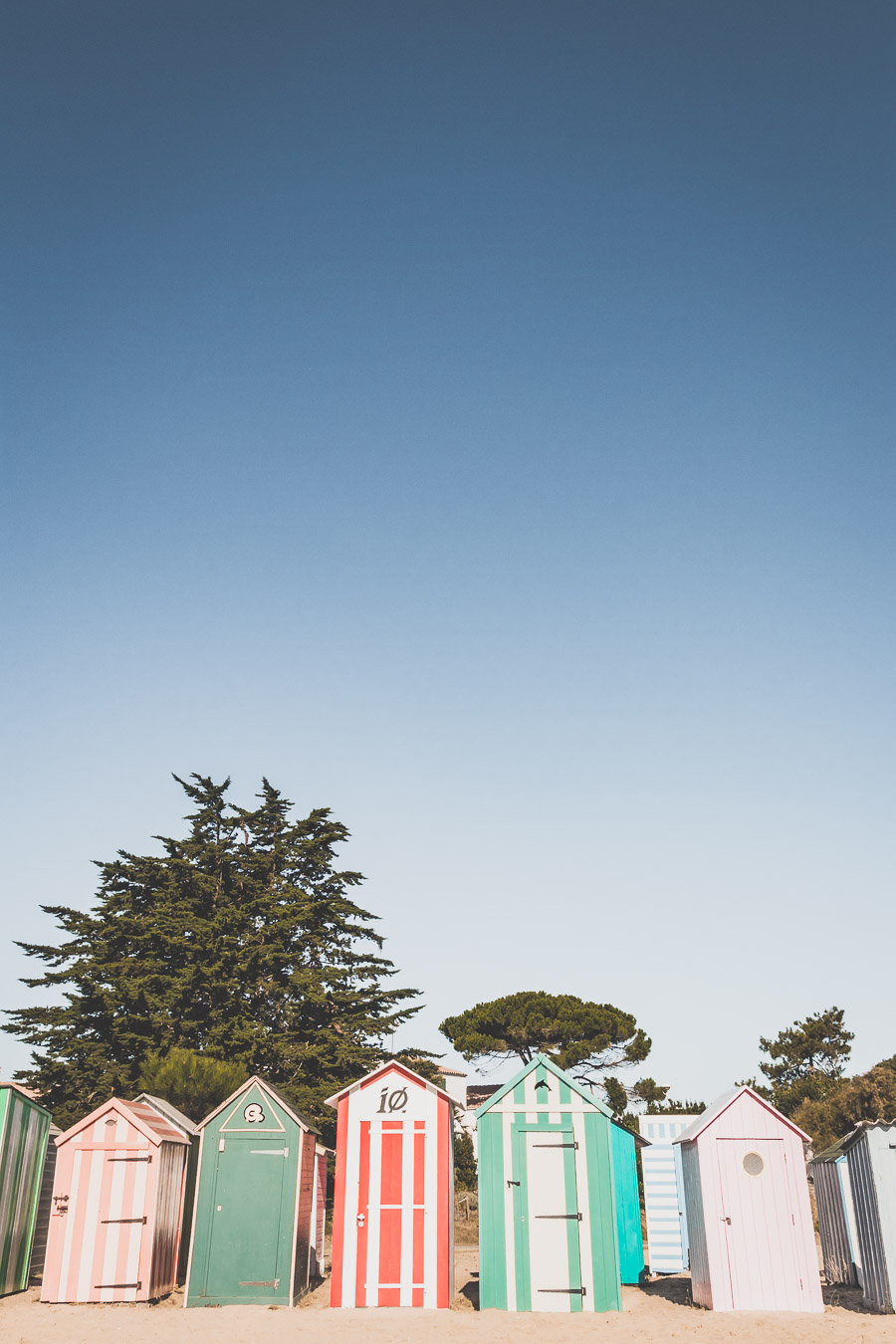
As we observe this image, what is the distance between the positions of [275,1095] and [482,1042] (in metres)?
31.5

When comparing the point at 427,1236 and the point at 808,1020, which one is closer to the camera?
the point at 427,1236

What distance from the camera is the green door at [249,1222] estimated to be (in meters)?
15.3

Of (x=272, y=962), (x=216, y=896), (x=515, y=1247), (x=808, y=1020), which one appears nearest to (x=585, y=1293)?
(x=515, y=1247)

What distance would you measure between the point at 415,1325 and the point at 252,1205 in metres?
3.47

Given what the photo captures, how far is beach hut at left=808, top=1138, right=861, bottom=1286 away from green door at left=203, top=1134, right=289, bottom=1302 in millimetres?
9384

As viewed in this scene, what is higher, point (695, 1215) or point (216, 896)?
point (216, 896)

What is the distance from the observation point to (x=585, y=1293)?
585 inches

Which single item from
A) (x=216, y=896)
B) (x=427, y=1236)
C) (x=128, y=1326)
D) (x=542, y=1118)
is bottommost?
(x=128, y=1326)

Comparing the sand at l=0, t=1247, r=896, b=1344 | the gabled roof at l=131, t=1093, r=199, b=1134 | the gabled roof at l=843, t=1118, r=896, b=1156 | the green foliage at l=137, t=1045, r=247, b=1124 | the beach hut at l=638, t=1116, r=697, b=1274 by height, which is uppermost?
the green foliage at l=137, t=1045, r=247, b=1124

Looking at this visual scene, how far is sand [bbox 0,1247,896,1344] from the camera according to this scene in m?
12.8

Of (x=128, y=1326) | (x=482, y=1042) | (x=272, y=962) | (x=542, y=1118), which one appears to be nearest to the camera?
(x=128, y=1326)

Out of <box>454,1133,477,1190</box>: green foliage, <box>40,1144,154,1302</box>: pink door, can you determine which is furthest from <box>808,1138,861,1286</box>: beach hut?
<box>454,1133,477,1190</box>: green foliage

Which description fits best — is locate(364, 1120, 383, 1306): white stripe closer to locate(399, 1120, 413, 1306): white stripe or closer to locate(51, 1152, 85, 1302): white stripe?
locate(399, 1120, 413, 1306): white stripe

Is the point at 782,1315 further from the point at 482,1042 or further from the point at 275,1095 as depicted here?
the point at 482,1042
